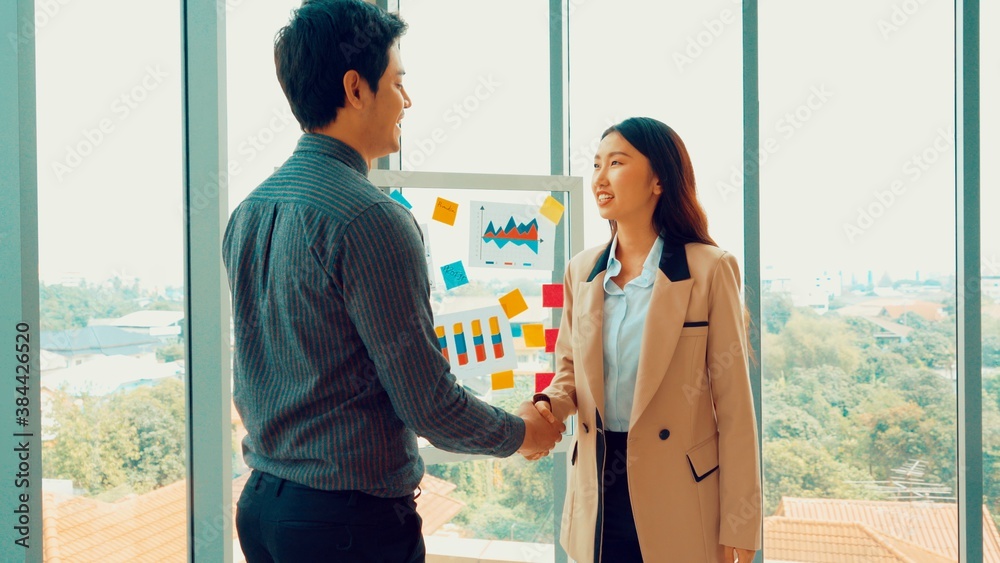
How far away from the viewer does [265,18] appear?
2473 millimetres

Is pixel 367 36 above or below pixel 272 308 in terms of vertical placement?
above

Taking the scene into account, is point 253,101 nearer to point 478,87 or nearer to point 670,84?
point 478,87

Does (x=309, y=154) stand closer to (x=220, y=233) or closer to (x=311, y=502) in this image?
(x=311, y=502)

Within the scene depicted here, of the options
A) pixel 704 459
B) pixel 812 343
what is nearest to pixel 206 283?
pixel 704 459

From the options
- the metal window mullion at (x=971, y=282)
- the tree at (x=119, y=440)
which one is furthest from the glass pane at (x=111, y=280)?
the metal window mullion at (x=971, y=282)

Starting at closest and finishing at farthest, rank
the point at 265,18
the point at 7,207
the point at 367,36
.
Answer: the point at 367,36 < the point at 7,207 < the point at 265,18

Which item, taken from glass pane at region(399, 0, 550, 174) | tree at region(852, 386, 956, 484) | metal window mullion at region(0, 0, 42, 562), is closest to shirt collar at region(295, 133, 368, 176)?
metal window mullion at region(0, 0, 42, 562)

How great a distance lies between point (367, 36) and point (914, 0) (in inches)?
96.8

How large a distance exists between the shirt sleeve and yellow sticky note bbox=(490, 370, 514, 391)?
1301 millimetres

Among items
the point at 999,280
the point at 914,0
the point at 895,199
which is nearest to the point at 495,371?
the point at 895,199

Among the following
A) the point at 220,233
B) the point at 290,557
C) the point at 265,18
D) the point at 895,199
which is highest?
the point at 265,18

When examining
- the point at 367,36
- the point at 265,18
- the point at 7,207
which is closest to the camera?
the point at 367,36

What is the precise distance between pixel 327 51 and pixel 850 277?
232cm

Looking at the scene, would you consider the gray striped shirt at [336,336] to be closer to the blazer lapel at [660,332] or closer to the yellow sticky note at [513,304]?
the blazer lapel at [660,332]
